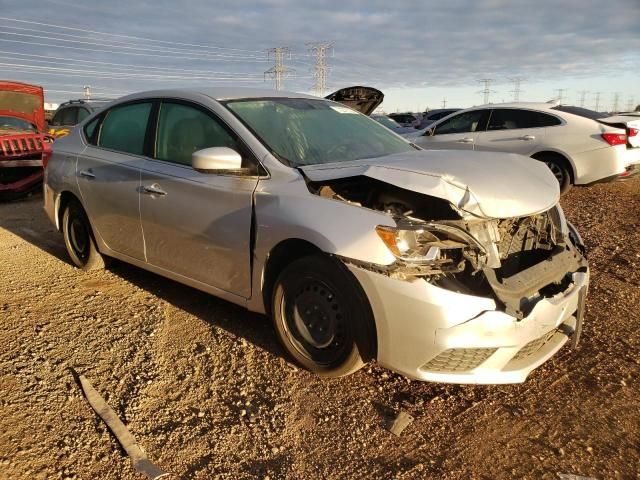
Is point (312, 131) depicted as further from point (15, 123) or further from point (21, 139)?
point (15, 123)

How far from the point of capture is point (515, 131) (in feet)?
27.9

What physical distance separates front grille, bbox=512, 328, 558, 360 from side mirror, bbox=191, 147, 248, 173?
1.92 m

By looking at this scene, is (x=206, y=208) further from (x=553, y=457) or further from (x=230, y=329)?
(x=553, y=457)

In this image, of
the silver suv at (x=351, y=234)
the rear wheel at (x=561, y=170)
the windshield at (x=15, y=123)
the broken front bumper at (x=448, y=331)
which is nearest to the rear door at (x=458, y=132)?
the rear wheel at (x=561, y=170)

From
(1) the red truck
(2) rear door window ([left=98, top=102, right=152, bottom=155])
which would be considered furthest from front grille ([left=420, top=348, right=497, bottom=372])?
(1) the red truck

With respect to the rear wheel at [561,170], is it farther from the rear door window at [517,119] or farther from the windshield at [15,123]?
the windshield at [15,123]

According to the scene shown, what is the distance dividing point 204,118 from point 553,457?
294 centimetres

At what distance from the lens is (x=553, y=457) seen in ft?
8.00

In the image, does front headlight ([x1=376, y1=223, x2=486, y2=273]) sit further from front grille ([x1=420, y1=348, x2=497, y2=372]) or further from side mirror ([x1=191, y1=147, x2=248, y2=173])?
side mirror ([x1=191, y1=147, x2=248, y2=173])

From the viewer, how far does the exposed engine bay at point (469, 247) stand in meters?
2.65

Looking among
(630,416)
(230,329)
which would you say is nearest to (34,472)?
(230,329)

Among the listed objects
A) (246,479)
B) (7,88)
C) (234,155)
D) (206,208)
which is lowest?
(246,479)

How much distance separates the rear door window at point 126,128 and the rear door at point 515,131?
6.03 m

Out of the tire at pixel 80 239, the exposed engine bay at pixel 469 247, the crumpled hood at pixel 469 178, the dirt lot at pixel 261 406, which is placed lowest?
the dirt lot at pixel 261 406
